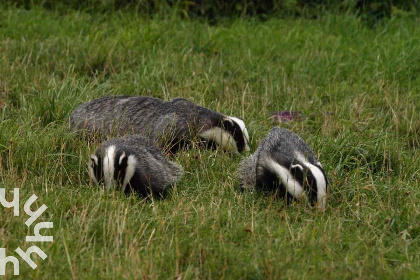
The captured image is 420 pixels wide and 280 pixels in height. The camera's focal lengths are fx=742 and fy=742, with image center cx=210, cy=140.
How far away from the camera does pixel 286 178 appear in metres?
5.17

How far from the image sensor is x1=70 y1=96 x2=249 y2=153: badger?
6137 mm

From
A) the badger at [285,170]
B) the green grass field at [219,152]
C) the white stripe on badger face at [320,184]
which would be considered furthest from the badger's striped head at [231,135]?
the white stripe on badger face at [320,184]

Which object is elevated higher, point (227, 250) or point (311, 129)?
point (227, 250)

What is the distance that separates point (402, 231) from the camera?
15.3ft

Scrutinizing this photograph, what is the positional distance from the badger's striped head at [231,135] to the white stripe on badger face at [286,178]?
80 centimetres

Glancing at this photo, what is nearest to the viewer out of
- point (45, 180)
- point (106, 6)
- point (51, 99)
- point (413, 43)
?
point (45, 180)

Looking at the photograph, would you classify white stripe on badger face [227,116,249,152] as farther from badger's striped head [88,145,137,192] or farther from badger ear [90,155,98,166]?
badger ear [90,155,98,166]

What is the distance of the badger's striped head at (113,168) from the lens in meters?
5.00

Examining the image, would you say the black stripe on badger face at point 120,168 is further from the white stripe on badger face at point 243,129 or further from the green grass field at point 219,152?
the white stripe on badger face at point 243,129

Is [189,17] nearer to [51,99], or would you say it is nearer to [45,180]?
[51,99]

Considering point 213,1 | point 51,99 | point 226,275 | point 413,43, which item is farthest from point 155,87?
point 226,275

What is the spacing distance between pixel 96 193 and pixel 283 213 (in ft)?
4.04

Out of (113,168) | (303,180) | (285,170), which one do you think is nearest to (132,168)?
(113,168)

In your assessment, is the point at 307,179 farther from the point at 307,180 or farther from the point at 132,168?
the point at 132,168
